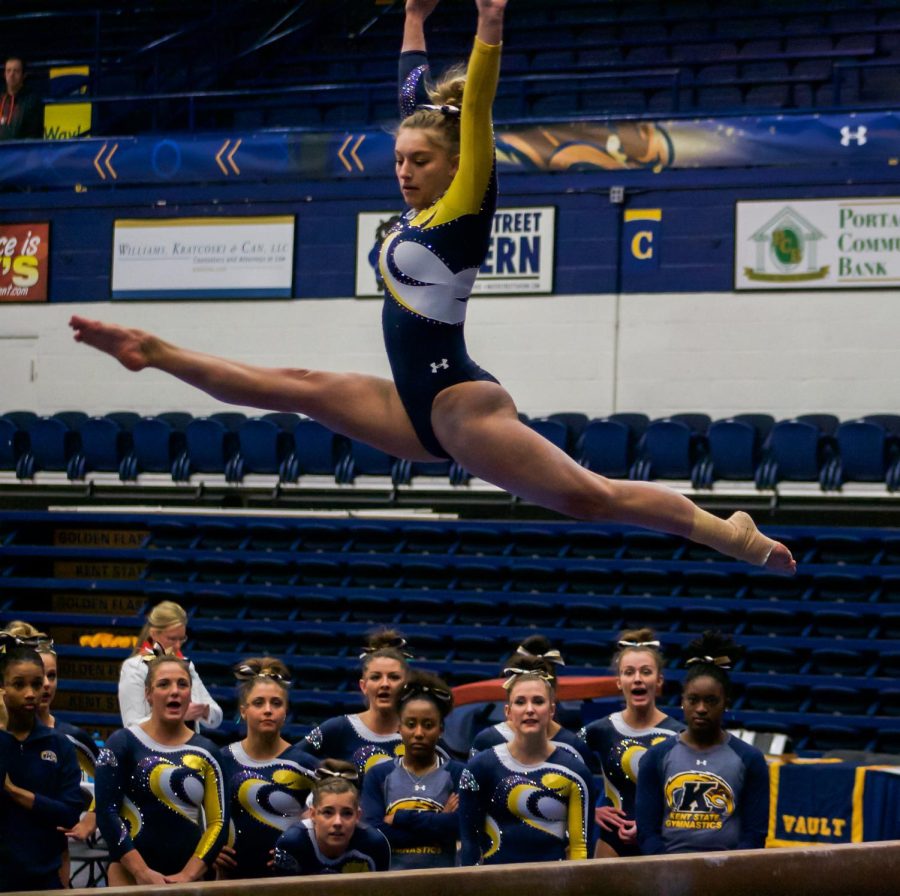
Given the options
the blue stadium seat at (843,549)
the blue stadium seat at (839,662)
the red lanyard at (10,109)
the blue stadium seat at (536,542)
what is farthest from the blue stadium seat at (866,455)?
the red lanyard at (10,109)

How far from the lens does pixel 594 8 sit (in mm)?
14078

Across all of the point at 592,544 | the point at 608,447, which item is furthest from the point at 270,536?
the point at 608,447

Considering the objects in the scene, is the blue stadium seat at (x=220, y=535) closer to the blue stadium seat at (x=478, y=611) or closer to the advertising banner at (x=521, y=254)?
the blue stadium seat at (x=478, y=611)

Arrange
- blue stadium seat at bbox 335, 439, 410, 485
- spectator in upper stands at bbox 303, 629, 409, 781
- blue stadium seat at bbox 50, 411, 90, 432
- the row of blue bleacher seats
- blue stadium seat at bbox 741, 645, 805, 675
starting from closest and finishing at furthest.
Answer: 1. spectator in upper stands at bbox 303, 629, 409, 781
2. blue stadium seat at bbox 741, 645, 805, 675
3. the row of blue bleacher seats
4. blue stadium seat at bbox 335, 439, 410, 485
5. blue stadium seat at bbox 50, 411, 90, 432

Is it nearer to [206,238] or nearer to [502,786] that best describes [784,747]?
[502,786]

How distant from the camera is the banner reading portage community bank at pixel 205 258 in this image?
13711 mm

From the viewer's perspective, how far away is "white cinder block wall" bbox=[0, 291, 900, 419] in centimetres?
1191

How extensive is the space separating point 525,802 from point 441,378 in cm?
242

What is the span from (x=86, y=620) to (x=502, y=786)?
25.6 ft

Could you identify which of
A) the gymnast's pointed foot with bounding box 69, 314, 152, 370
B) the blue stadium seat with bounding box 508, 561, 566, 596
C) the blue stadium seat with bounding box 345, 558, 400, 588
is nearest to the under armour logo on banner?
the blue stadium seat with bounding box 508, 561, 566, 596

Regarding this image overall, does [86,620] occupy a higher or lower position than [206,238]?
lower

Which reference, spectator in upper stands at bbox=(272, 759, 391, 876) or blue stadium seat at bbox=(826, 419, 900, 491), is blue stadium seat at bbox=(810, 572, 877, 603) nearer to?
blue stadium seat at bbox=(826, 419, 900, 491)

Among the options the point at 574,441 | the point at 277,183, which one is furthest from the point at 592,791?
the point at 277,183

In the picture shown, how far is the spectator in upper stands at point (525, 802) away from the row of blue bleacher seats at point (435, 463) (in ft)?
19.0
